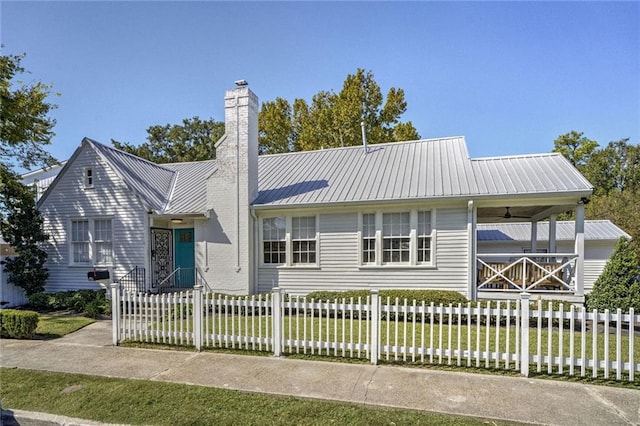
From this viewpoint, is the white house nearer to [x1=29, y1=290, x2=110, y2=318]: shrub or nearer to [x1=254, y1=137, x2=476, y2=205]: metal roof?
[x1=254, y1=137, x2=476, y2=205]: metal roof

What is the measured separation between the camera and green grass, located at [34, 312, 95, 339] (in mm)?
8843

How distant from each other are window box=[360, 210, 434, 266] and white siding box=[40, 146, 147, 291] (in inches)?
333

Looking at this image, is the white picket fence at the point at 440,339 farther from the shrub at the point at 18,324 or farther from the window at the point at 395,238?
the window at the point at 395,238

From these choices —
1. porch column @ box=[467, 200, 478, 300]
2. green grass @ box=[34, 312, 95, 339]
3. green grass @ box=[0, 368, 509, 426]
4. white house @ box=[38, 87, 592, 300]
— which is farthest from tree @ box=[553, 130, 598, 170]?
green grass @ box=[34, 312, 95, 339]

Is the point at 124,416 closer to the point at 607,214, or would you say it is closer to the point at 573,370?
the point at 573,370

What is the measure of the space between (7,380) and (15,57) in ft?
44.0

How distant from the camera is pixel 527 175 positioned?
37.6ft

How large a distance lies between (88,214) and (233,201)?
622 cm

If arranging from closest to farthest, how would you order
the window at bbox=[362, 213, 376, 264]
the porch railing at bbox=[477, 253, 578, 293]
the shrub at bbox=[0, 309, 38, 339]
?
the shrub at bbox=[0, 309, 38, 339] < the porch railing at bbox=[477, 253, 578, 293] < the window at bbox=[362, 213, 376, 264]

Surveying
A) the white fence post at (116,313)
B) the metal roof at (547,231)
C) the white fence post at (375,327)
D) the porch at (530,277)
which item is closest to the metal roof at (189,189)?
the white fence post at (116,313)

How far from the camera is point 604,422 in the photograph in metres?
4.21

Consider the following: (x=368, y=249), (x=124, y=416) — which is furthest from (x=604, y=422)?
(x=368, y=249)

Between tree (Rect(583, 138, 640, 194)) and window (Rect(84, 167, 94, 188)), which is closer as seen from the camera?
window (Rect(84, 167, 94, 188))

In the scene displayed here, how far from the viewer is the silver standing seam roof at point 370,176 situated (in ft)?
36.4
